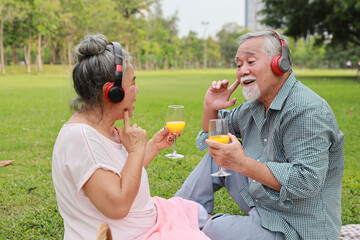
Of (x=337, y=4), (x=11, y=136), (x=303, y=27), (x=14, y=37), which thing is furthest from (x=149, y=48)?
(x=11, y=136)

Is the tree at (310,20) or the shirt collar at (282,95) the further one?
the tree at (310,20)

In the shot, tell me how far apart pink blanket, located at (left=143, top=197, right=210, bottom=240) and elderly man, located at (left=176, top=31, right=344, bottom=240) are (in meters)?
0.19

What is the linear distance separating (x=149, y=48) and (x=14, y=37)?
3393cm

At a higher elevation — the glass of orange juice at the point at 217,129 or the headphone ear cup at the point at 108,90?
the headphone ear cup at the point at 108,90

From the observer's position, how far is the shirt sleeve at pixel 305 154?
2189 mm

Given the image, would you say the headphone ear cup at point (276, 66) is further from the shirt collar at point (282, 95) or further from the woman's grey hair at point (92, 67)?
the woman's grey hair at point (92, 67)

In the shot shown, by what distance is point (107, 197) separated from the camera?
180cm

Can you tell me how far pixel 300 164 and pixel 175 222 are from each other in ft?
2.85

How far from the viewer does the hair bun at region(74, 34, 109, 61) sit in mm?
1951

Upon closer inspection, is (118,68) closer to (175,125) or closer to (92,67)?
(92,67)

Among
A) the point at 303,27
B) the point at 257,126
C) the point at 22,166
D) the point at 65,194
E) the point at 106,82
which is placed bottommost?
the point at 22,166

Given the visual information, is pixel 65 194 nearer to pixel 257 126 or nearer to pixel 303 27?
pixel 257 126

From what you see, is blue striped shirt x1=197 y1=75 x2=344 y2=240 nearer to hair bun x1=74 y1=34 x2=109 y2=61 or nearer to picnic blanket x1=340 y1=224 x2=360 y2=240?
picnic blanket x1=340 y1=224 x2=360 y2=240

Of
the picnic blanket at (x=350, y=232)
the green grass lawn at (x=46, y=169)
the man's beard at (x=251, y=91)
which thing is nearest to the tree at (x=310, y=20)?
the green grass lawn at (x=46, y=169)
